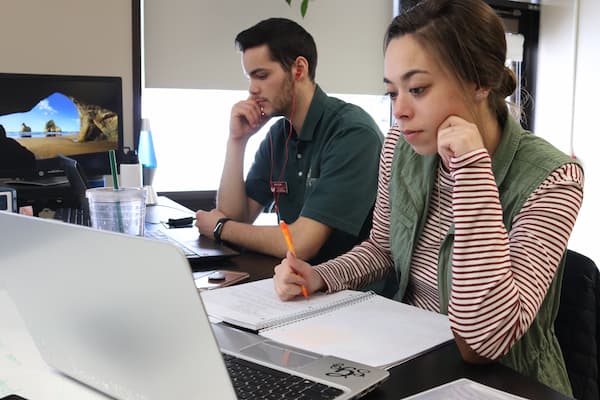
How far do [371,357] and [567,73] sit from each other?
10.9 ft

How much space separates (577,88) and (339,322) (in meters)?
3.20

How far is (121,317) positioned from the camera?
52cm

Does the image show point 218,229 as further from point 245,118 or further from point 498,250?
point 498,250

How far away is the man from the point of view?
1.49m

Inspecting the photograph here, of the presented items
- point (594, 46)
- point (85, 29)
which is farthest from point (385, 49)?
point (594, 46)

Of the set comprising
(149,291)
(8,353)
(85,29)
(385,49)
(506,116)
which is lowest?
(8,353)

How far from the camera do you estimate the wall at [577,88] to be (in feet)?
11.4

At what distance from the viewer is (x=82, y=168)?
2164 mm

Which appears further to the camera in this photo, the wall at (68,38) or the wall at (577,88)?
the wall at (577,88)

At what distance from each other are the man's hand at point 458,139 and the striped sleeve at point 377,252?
0.32 meters

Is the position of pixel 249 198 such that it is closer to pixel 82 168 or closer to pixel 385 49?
pixel 82 168

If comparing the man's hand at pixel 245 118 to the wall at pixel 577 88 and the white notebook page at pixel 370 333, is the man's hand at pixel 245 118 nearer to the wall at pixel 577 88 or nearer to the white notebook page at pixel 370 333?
the white notebook page at pixel 370 333

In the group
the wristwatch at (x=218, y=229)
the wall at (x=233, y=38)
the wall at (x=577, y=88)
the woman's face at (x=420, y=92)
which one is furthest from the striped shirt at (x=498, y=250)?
the wall at (x=577, y=88)

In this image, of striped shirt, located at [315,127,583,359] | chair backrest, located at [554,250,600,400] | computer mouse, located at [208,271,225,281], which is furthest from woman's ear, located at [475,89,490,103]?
computer mouse, located at [208,271,225,281]
